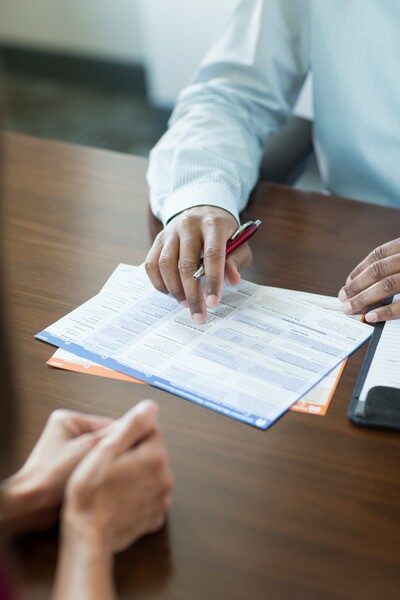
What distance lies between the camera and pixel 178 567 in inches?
31.0

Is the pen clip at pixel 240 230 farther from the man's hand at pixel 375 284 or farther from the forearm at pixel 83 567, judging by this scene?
the forearm at pixel 83 567

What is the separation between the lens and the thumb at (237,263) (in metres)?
1.20

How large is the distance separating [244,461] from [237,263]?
1.30 ft

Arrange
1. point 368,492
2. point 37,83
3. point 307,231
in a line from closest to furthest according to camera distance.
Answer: point 368,492
point 307,231
point 37,83

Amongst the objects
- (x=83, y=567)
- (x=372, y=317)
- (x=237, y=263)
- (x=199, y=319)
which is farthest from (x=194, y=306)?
(x=83, y=567)

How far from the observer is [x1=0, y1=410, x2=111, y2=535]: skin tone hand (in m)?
0.80

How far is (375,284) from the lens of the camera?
1.16 m

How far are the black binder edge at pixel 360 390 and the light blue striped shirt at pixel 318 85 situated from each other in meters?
0.51

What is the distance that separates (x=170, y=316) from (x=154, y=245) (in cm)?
14

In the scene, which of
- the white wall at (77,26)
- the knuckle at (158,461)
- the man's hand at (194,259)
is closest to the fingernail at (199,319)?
the man's hand at (194,259)

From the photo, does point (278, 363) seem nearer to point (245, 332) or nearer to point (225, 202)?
point (245, 332)

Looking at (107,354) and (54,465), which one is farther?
(107,354)

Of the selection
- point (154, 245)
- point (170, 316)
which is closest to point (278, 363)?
point (170, 316)

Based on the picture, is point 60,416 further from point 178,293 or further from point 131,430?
point 178,293
